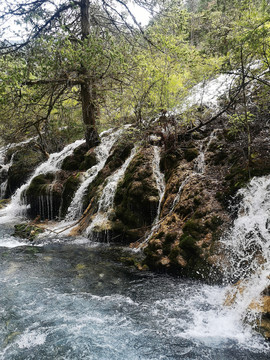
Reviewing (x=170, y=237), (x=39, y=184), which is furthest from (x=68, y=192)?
(x=170, y=237)

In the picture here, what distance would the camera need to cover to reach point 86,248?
6816 mm

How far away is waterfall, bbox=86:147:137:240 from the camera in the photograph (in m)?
7.56

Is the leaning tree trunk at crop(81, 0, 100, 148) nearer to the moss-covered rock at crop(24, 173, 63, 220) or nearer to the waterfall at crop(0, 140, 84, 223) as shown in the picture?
the waterfall at crop(0, 140, 84, 223)

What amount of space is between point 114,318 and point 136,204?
3571mm

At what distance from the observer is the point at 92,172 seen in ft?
34.1

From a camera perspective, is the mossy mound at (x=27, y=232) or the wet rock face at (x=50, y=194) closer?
the mossy mound at (x=27, y=232)

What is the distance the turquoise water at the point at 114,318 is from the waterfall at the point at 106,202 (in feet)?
6.61

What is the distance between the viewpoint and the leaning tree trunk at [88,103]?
932 cm

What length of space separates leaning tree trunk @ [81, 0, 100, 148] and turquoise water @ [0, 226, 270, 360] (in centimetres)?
648

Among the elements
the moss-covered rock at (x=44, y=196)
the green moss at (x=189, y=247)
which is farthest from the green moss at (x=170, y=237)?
the moss-covered rock at (x=44, y=196)

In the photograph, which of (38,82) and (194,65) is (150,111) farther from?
(38,82)

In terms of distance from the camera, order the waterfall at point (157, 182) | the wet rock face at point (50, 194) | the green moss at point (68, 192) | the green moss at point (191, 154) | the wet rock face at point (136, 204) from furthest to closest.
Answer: the wet rock face at point (50, 194) → the green moss at point (68, 192) → the green moss at point (191, 154) → the wet rock face at point (136, 204) → the waterfall at point (157, 182)

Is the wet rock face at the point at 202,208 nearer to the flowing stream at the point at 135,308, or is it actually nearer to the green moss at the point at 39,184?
the flowing stream at the point at 135,308

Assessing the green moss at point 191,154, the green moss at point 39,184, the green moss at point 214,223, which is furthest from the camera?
Answer: the green moss at point 39,184
